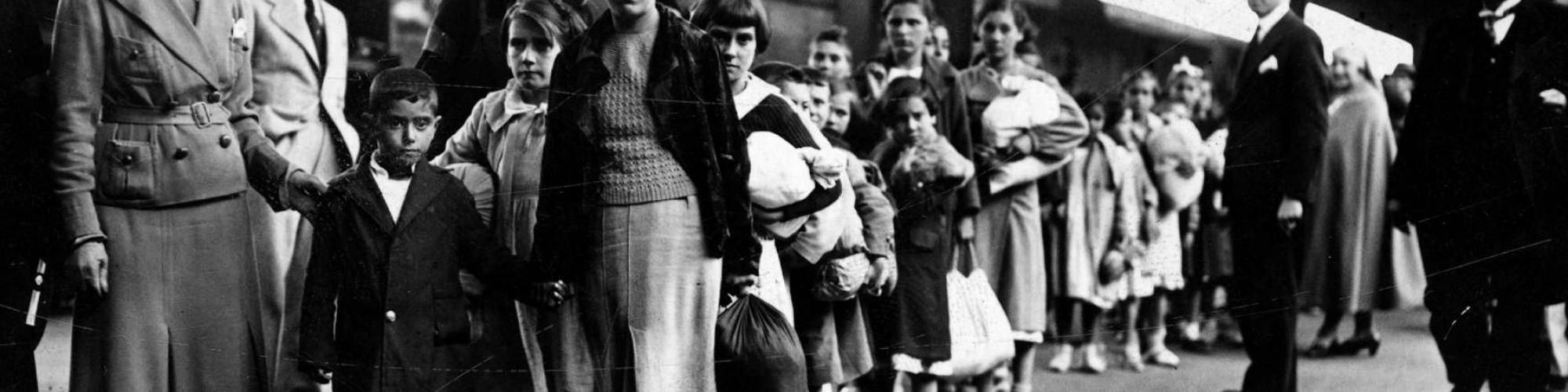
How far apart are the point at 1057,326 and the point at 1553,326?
1365 mm

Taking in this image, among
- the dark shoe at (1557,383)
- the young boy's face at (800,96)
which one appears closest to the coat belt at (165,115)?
the young boy's face at (800,96)

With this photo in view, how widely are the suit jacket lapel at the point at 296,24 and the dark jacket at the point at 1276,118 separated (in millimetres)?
2246

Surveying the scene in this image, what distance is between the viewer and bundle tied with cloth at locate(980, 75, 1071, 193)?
4004 millimetres

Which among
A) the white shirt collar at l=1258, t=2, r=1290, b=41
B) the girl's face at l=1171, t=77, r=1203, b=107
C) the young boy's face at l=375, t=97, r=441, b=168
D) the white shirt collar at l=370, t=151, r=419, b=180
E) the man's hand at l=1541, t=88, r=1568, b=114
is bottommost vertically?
the white shirt collar at l=370, t=151, r=419, b=180

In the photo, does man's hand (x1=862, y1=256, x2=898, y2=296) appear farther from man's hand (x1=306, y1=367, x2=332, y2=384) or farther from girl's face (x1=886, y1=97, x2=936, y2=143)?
man's hand (x1=306, y1=367, x2=332, y2=384)

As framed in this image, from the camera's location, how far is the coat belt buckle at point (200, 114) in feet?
11.9

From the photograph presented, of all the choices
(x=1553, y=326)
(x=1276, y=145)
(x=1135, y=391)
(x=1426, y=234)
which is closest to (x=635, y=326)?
(x=1135, y=391)

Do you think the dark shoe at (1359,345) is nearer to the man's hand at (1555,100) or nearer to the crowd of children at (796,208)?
the crowd of children at (796,208)

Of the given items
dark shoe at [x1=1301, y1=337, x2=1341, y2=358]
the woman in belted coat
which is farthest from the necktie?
dark shoe at [x1=1301, y1=337, x2=1341, y2=358]

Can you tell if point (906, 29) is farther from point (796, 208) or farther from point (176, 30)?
point (176, 30)

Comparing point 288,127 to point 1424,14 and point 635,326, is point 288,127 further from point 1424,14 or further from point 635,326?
point 1424,14

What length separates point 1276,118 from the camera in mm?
4059

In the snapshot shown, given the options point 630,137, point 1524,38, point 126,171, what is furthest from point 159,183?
point 1524,38

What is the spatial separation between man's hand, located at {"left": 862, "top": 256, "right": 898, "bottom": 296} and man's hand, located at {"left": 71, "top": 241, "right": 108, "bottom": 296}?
175cm
